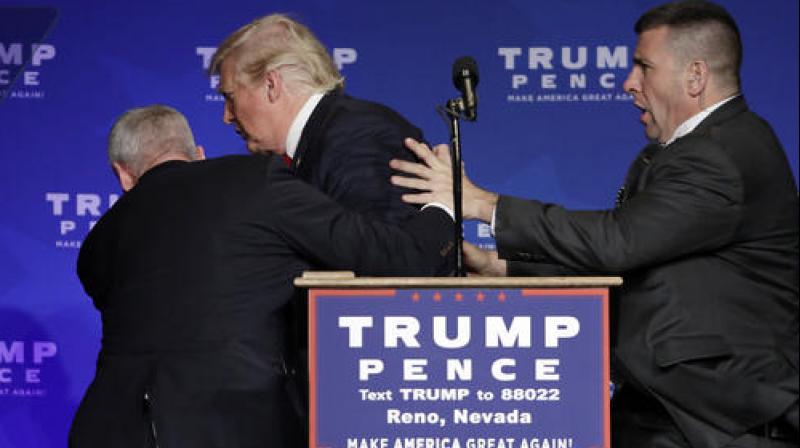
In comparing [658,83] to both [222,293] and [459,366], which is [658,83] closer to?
[459,366]

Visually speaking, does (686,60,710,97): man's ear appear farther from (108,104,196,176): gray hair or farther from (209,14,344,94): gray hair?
(108,104,196,176): gray hair

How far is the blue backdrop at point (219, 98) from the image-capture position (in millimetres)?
5086

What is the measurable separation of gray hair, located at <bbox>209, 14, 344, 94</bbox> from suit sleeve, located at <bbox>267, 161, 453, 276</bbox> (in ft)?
1.12

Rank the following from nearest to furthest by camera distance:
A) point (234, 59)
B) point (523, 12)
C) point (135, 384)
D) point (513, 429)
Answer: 1. point (513, 429)
2. point (135, 384)
3. point (234, 59)
4. point (523, 12)

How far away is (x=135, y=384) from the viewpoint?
8.88 feet

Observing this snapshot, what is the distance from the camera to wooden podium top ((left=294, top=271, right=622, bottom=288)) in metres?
2.36

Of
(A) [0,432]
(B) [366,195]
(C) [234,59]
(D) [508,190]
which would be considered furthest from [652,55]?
(A) [0,432]

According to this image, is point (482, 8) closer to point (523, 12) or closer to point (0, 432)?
point (523, 12)

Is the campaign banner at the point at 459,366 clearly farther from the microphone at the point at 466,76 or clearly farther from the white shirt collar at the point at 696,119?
the white shirt collar at the point at 696,119

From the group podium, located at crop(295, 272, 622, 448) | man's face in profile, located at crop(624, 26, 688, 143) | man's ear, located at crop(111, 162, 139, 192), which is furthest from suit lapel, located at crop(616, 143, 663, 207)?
man's ear, located at crop(111, 162, 139, 192)

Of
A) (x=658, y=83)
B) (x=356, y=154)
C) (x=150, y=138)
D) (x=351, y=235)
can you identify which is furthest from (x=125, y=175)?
(x=658, y=83)

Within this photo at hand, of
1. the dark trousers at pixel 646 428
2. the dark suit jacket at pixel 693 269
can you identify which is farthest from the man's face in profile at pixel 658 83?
the dark trousers at pixel 646 428

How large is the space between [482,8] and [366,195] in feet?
8.15

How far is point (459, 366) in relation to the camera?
7.83 ft
